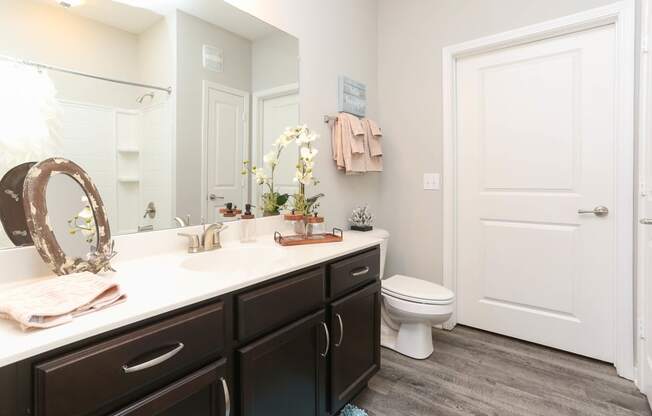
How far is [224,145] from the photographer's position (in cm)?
162

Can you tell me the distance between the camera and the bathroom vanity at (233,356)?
2.13 feet

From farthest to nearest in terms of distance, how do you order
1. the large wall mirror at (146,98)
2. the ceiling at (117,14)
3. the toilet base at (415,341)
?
the toilet base at (415,341), the ceiling at (117,14), the large wall mirror at (146,98)

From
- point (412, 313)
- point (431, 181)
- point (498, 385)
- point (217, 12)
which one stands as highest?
point (217, 12)

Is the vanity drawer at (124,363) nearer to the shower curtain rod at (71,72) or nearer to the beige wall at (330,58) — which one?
the shower curtain rod at (71,72)

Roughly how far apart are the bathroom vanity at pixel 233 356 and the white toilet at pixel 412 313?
1.18 ft

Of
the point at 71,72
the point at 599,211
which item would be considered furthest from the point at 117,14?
the point at 599,211

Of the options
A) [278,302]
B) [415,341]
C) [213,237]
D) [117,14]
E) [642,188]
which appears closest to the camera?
[278,302]

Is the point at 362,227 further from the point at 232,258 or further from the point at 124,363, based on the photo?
the point at 124,363

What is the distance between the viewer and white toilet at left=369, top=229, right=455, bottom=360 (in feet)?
6.36

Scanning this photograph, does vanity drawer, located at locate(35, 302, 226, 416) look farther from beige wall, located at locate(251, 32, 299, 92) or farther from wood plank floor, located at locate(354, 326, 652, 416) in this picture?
beige wall, located at locate(251, 32, 299, 92)

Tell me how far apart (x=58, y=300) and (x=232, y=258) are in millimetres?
718

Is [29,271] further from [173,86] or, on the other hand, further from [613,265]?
[613,265]

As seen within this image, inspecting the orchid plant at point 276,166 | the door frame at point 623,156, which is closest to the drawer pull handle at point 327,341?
the orchid plant at point 276,166

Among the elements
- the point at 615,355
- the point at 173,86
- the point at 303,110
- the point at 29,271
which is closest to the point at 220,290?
the point at 29,271
